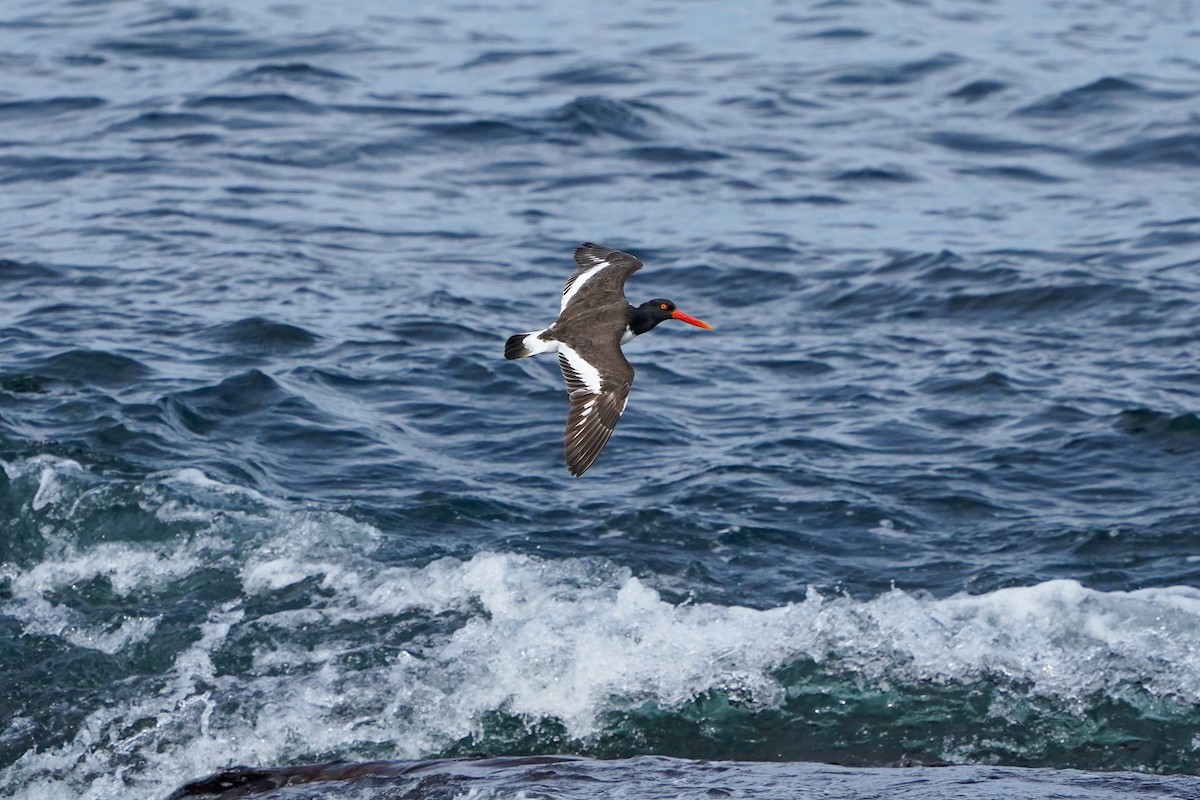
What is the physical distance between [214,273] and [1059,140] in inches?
376

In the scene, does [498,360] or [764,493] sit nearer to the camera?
[764,493]

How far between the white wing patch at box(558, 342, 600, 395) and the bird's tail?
62 millimetres

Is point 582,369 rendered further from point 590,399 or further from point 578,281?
point 578,281

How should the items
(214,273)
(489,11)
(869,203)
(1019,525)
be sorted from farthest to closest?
(489,11)
(869,203)
(214,273)
(1019,525)

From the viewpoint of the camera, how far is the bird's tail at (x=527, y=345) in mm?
8172

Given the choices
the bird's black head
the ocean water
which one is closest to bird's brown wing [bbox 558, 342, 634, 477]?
the bird's black head

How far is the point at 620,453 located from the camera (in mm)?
10398

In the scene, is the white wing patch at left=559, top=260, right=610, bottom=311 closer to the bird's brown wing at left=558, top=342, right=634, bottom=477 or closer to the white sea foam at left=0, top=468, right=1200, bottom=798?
the bird's brown wing at left=558, top=342, right=634, bottom=477

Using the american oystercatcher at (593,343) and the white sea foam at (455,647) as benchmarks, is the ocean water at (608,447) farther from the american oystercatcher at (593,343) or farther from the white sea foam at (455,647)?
the american oystercatcher at (593,343)

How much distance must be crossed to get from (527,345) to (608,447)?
241cm

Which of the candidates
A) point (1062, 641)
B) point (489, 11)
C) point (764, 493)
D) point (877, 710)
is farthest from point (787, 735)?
point (489, 11)

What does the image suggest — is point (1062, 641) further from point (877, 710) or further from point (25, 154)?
point (25, 154)

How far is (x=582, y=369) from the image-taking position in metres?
7.99

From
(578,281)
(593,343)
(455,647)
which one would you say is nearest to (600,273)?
(578,281)
